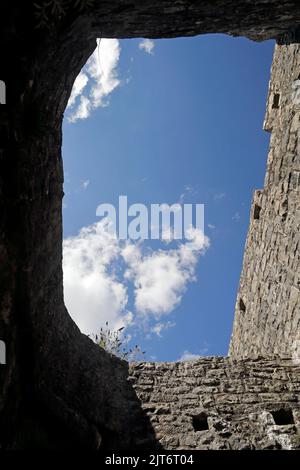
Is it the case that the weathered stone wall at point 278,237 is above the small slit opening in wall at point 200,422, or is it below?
above

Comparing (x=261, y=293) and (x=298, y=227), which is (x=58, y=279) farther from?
(x=261, y=293)

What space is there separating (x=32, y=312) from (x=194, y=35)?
285 centimetres

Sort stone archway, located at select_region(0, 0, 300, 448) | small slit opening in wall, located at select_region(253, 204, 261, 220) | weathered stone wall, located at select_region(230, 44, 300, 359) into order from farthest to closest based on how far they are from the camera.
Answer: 1. small slit opening in wall, located at select_region(253, 204, 261, 220)
2. weathered stone wall, located at select_region(230, 44, 300, 359)
3. stone archway, located at select_region(0, 0, 300, 448)

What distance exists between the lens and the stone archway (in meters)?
2.58

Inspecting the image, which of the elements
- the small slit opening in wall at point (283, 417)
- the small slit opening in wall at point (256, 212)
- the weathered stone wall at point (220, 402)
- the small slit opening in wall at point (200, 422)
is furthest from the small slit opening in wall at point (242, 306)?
the small slit opening in wall at point (200, 422)

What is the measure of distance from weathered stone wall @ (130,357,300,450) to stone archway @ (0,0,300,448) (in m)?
0.35

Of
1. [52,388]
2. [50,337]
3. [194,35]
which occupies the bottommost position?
[52,388]

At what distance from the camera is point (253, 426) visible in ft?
11.9

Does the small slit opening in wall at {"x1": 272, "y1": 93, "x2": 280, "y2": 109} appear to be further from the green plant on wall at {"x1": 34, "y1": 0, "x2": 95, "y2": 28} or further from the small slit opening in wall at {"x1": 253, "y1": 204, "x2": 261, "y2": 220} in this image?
the green plant on wall at {"x1": 34, "y1": 0, "x2": 95, "y2": 28}

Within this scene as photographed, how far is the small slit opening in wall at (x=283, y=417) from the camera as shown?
12.3ft

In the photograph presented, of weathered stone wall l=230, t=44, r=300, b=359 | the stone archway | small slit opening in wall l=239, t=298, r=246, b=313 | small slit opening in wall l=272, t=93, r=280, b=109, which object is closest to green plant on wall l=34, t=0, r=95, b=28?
the stone archway

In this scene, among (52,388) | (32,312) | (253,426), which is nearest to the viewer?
(32,312)

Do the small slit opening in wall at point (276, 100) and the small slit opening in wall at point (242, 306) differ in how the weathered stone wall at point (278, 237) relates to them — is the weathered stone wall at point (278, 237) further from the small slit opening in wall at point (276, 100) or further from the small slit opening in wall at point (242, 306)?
the small slit opening in wall at point (242, 306)
